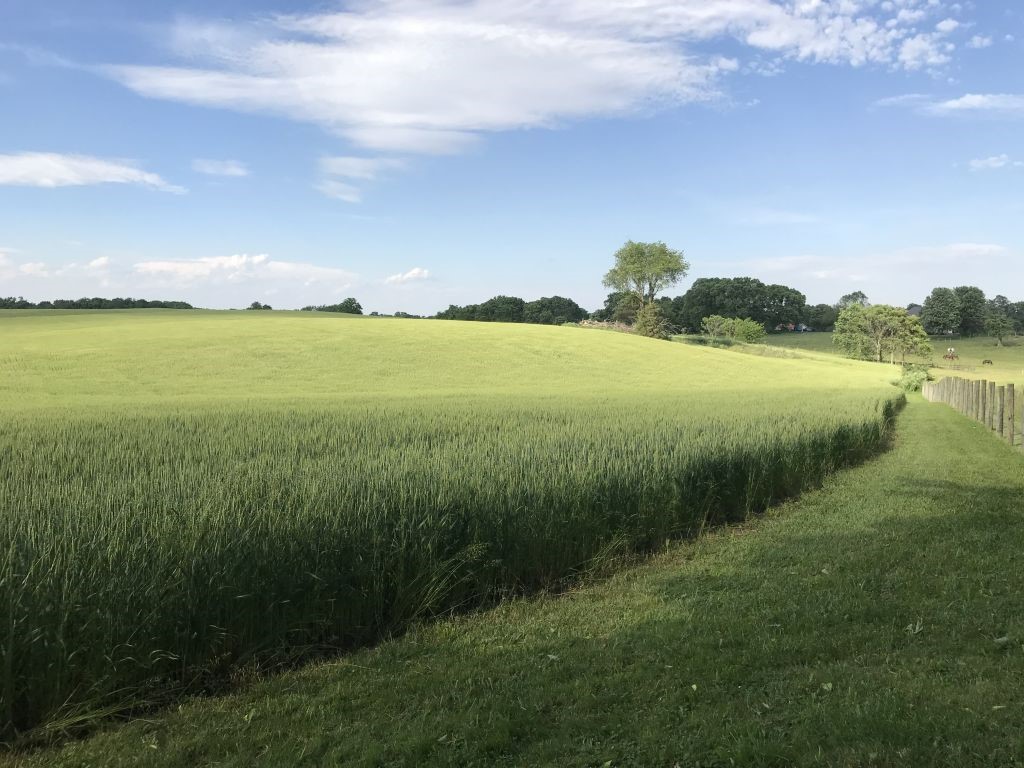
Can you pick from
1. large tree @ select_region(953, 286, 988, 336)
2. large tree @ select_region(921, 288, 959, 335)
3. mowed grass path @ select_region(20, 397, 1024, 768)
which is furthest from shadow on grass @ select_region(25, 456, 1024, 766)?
large tree @ select_region(953, 286, 988, 336)

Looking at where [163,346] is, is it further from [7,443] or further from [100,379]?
[7,443]

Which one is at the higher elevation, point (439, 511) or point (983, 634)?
point (439, 511)

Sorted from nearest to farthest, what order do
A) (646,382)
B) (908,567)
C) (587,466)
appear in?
(908,567) < (587,466) < (646,382)

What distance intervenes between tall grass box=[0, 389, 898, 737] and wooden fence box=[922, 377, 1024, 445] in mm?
7194

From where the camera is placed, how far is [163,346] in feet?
107

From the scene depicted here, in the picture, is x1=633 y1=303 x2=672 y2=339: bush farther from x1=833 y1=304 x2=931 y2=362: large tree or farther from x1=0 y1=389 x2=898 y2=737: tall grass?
x1=0 y1=389 x2=898 y2=737: tall grass

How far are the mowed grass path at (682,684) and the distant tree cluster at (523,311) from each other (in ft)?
333

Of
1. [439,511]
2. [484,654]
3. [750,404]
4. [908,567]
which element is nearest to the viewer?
[484,654]

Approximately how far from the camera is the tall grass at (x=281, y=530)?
398cm

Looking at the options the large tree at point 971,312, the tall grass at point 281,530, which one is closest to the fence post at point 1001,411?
the tall grass at point 281,530

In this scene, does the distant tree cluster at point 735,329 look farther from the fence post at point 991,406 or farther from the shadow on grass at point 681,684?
the shadow on grass at point 681,684

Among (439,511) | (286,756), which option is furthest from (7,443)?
(286,756)

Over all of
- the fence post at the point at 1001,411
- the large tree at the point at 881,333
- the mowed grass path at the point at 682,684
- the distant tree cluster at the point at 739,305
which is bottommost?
the mowed grass path at the point at 682,684

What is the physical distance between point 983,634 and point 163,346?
3402 centimetres
